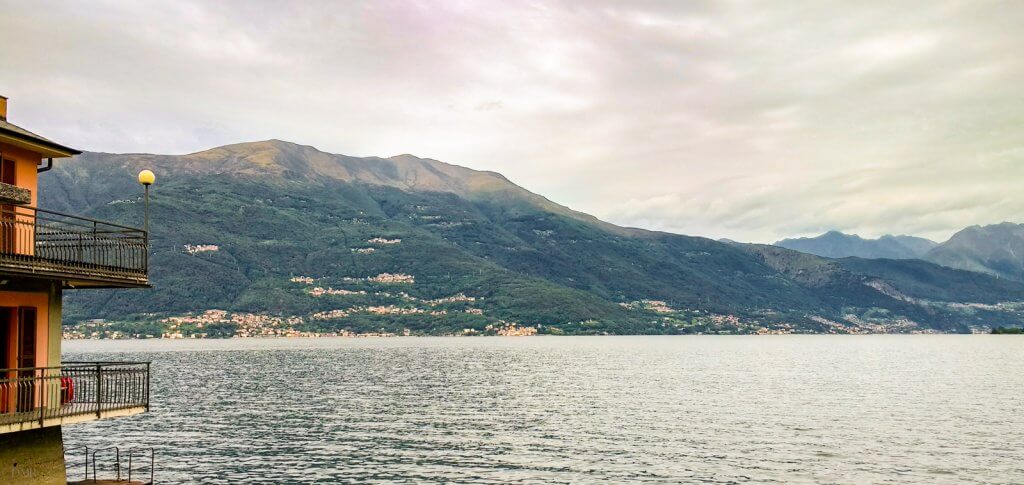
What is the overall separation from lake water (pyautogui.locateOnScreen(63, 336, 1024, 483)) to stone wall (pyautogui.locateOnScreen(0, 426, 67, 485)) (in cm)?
1860

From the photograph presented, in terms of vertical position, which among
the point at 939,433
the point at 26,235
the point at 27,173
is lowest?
the point at 939,433

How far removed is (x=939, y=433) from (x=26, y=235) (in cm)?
6883

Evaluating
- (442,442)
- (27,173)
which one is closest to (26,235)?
(27,173)

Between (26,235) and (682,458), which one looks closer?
(26,235)

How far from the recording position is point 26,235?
93.9 feet

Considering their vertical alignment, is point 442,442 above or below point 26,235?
below

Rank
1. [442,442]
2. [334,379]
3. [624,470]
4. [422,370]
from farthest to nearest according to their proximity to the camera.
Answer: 1. [422,370]
2. [334,379]
3. [442,442]
4. [624,470]

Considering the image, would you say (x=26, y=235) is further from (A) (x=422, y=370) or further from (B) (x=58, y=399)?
(A) (x=422, y=370)

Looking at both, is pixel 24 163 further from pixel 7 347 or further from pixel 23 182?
pixel 7 347

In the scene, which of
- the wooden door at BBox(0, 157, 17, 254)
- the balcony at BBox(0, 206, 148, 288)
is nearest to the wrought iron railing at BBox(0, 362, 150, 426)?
the balcony at BBox(0, 206, 148, 288)

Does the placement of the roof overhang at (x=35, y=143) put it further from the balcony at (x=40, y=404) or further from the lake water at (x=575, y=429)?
the lake water at (x=575, y=429)

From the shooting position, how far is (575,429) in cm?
7262

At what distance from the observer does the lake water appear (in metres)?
52.0

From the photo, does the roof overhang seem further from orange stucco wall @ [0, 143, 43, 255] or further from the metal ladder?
the metal ladder
